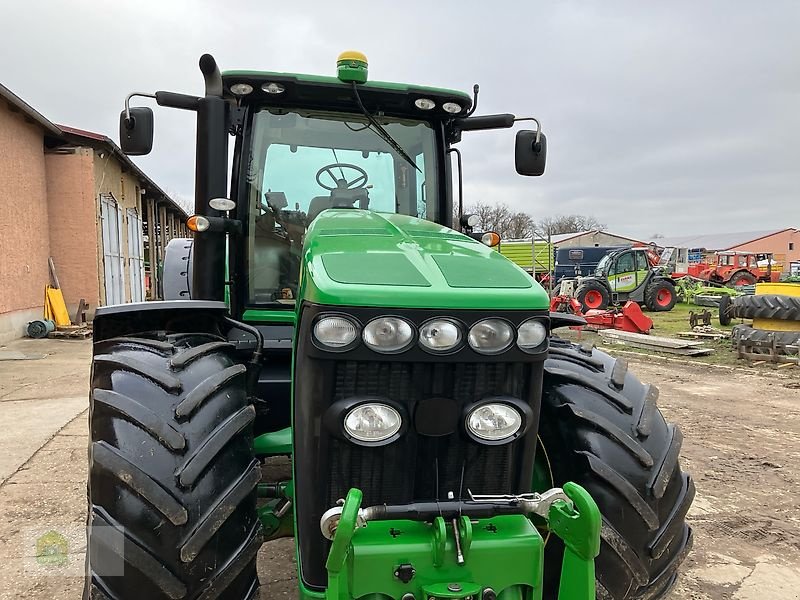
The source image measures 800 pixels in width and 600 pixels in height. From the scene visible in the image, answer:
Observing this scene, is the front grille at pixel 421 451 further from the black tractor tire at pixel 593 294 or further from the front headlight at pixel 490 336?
the black tractor tire at pixel 593 294

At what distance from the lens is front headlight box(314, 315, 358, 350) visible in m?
1.73

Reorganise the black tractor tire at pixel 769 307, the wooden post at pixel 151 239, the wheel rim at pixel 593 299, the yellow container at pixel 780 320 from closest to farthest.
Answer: the black tractor tire at pixel 769 307 → the yellow container at pixel 780 320 → the wheel rim at pixel 593 299 → the wooden post at pixel 151 239

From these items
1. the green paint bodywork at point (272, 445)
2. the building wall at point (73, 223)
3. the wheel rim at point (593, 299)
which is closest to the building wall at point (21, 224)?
the building wall at point (73, 223)

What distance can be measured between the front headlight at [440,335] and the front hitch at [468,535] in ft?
1.44

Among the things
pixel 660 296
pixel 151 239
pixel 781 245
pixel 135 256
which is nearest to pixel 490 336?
pixel 135 256

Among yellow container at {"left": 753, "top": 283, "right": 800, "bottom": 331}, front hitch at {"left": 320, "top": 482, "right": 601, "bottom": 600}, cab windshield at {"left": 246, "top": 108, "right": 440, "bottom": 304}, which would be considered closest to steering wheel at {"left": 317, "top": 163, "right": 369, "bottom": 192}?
cab windshield at {"left": 246, "top": 108, "right": 440, "bottom": 304}

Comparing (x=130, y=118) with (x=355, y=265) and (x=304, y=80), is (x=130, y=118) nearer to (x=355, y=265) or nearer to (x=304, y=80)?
(x=304, y=80)

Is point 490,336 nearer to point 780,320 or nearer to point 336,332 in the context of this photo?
point 336,332

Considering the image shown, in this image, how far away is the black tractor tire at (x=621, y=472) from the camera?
2.14 m

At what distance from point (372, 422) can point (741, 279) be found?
31059mm

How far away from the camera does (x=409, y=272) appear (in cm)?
186

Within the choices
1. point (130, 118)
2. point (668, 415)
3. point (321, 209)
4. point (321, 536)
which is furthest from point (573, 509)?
point (668, 415)

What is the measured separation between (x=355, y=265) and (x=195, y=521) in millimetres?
876

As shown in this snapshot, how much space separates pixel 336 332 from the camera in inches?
68.6
